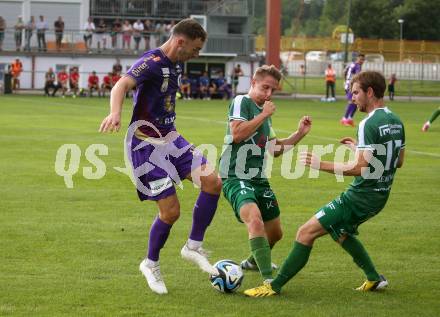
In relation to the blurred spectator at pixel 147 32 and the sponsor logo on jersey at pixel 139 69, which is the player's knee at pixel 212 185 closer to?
the sponsor logo on jersey at pixel 139 69

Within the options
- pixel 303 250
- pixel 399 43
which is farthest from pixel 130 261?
pixel 399 43

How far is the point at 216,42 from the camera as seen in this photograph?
54.3 m

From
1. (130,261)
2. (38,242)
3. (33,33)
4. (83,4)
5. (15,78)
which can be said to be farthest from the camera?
(83,4)

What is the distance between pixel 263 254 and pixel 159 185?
1020 millimetres

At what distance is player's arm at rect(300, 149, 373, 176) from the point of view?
7191mm

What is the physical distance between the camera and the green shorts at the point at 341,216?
7.55 meters

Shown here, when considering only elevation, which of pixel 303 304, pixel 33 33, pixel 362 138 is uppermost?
pixel 33 33

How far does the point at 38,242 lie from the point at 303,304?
3.24 metres

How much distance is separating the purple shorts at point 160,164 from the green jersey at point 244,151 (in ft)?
0.72

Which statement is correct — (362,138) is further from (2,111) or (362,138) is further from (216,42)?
(216,42)

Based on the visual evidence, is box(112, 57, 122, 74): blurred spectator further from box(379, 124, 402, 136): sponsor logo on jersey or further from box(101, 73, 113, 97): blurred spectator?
box(379, 124, 402, 136): sponsor logo on jersey

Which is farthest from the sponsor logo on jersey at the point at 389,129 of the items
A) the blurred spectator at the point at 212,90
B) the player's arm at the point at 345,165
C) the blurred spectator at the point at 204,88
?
the blurred spectator at the point at 212,90

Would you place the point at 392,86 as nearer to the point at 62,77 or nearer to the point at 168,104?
the point at 62,77

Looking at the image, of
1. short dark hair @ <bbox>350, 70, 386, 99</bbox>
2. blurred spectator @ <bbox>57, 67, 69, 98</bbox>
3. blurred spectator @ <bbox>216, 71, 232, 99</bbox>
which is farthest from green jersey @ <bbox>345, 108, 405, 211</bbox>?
blurred spectator @ <bbox>216, 71, 232, 99</bbox>
